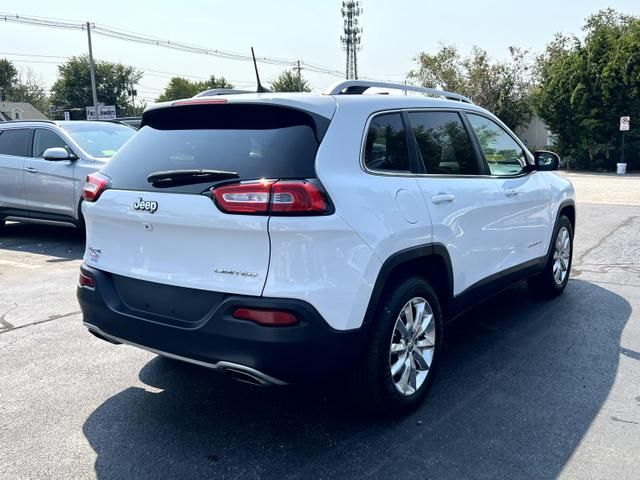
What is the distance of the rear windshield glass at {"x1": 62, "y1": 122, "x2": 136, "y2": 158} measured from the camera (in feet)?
28.3

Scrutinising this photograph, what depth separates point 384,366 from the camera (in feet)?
10.3

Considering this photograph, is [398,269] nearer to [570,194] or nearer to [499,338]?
[499,338]

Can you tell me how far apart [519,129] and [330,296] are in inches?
1310

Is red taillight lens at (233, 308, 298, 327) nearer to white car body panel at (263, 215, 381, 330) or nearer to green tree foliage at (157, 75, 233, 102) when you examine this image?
white car body panel at (263, 215, 381, 330)

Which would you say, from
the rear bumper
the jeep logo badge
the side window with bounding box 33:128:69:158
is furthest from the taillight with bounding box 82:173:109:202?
the side window with bounding box 33:128:69:158

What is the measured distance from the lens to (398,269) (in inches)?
129

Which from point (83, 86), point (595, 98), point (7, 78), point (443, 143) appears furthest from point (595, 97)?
point (7, 78)

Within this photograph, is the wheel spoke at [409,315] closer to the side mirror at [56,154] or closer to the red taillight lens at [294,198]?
the red taillight lens at [294,198]

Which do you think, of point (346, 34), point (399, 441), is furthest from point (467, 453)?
point (346, 34)

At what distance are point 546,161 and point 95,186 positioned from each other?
379 cm

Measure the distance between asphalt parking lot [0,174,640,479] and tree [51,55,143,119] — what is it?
65137mm

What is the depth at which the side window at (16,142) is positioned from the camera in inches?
356

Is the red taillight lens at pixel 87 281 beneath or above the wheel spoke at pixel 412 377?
above

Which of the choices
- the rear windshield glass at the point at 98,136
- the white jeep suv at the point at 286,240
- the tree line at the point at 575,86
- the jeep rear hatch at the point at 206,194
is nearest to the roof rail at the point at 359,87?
the white jeep suv at the point at 286,240
